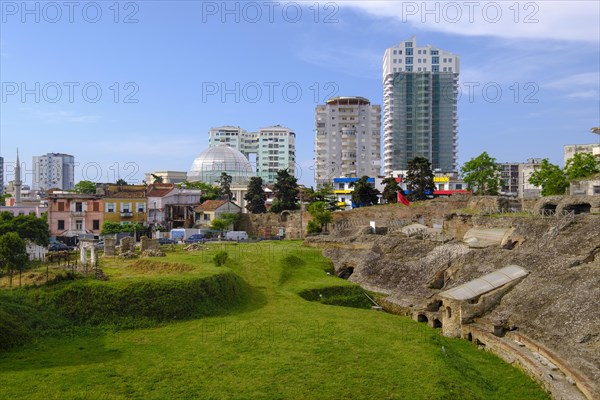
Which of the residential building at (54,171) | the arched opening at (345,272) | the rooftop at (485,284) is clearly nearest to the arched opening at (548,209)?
the arched opening at (345,272)

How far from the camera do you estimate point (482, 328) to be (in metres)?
22.9

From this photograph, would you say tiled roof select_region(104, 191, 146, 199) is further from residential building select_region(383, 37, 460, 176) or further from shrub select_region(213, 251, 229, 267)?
residential building select_region(383, 37, 460, 176)

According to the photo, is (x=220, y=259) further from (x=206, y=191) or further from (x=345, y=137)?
(x=345, y=137)

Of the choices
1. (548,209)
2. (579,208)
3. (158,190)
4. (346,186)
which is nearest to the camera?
(579,208)

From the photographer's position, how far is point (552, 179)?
52.9 m

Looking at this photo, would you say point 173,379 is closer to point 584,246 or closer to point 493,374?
point 493,374

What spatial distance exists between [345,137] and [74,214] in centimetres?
6580

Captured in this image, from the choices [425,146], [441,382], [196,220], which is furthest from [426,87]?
[441,382]

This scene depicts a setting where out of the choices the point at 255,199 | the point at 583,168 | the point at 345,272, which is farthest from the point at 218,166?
the point at 583,168

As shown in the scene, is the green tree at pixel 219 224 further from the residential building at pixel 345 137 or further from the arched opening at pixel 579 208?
the residential building at pixel 345 137

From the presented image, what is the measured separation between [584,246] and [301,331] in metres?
17.0

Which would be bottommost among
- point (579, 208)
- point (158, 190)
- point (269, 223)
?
point (269, 223)

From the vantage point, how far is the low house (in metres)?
64.9

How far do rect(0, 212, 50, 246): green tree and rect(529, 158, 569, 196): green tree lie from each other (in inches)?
1819
